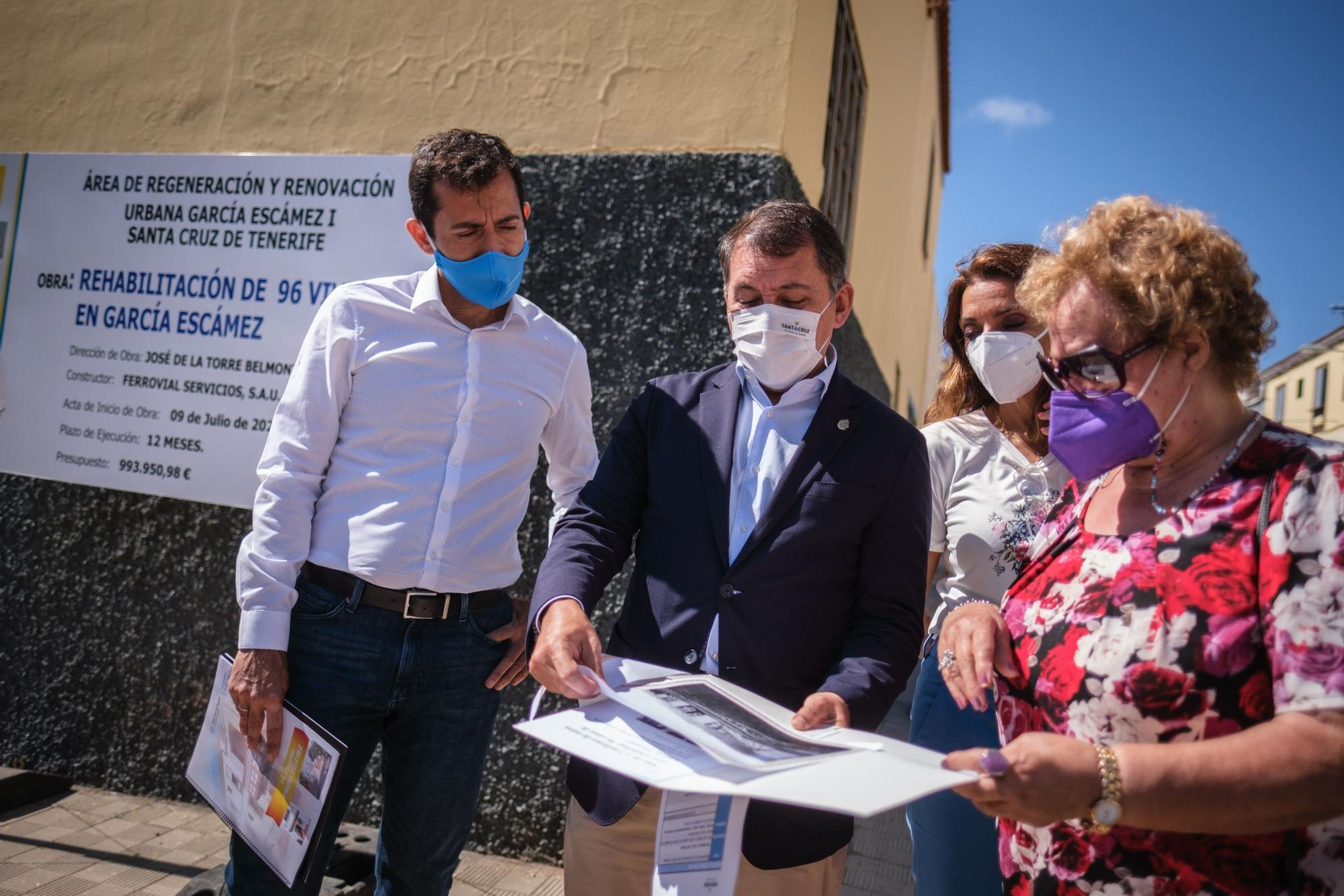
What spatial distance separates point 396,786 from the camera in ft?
6.95

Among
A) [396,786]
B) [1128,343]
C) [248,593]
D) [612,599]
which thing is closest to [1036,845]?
[1128,343]

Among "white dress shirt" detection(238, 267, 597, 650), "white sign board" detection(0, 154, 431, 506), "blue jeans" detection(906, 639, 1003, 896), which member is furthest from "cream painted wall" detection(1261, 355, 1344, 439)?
"white dress shirt" detection(238, 267, 597, 650)

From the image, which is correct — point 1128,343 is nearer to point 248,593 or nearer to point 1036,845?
point 1036,845

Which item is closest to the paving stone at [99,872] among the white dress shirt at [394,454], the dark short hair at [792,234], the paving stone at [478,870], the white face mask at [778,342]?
the paving stone at [478,870]

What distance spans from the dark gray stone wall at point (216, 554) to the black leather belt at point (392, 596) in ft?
4.04

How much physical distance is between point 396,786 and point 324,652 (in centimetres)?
37

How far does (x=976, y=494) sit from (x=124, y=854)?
3.22m

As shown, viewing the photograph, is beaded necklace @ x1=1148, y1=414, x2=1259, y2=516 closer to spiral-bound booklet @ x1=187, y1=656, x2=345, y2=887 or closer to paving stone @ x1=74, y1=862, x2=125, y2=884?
spiral-bound booklet @ x1=187, y1=656, x2=345, y2=887

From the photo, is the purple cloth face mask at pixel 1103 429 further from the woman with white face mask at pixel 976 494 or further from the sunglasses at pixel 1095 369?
the woman with white face mask at pixel 976 494

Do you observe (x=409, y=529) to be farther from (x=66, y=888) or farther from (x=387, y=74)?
(x=387, y=74)

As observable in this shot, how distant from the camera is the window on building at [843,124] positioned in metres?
4.33

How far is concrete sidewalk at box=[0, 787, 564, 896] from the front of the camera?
307 cm

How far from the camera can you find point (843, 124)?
481 centimetres

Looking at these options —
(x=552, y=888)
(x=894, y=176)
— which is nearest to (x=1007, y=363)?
(x=552, y=888)
